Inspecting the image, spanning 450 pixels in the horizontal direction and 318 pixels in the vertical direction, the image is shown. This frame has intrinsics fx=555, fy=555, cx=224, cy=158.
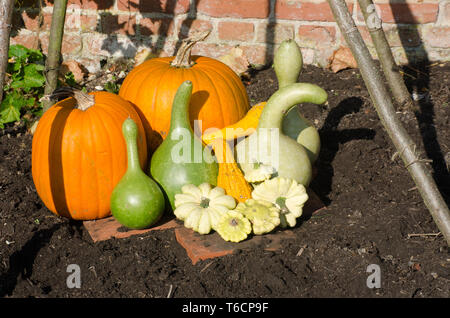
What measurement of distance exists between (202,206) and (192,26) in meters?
1.94

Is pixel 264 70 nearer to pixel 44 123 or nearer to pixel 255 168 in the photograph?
pixel 255 168

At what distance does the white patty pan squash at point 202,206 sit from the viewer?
2.59m

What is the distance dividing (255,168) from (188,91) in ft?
1.66

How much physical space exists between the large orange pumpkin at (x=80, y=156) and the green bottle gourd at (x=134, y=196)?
0.13 meters

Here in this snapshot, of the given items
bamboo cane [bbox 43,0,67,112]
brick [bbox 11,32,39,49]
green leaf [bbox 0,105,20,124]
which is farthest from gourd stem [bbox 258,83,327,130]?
brick [bbox 11,32,39,49]

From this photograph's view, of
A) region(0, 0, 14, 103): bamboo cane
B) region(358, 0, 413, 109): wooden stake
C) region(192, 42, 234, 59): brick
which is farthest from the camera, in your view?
region(192, 42, 234, 59): brick

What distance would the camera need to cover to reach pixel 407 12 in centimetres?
396

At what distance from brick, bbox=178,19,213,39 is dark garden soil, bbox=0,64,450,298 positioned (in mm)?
1437

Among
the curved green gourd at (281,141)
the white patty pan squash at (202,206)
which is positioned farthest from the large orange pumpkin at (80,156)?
the curved green gourd at (281,141)

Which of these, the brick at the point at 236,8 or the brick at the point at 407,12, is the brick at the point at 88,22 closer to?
the brick at the point at 236,8

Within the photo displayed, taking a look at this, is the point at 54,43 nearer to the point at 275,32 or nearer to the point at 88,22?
the point at 88,22

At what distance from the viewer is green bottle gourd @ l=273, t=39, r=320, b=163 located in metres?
2.98

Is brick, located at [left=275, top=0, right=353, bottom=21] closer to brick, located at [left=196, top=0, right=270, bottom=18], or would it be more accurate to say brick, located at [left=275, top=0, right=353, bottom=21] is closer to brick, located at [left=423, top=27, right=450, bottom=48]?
brick, located at [left=196, top=0, right=270, bottom=18]

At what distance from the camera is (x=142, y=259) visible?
248 cm
